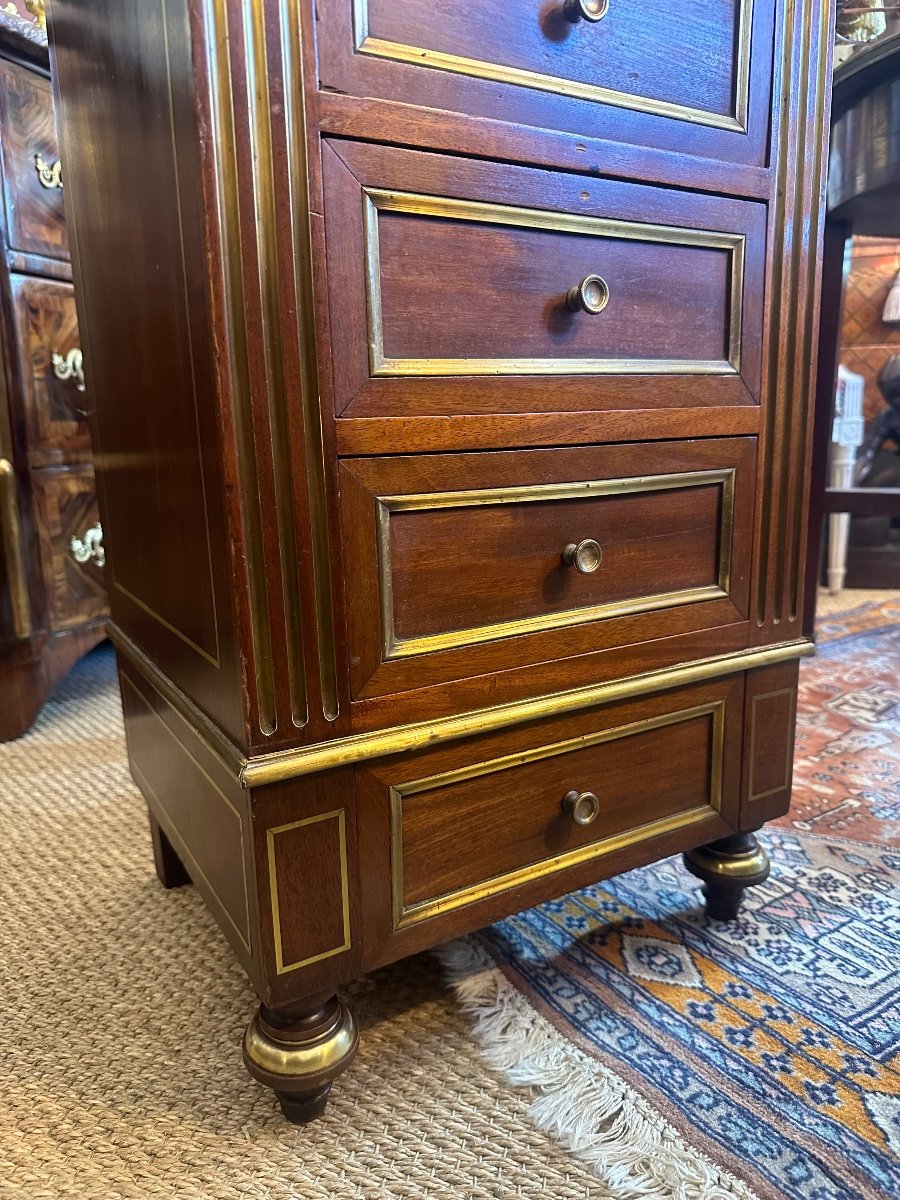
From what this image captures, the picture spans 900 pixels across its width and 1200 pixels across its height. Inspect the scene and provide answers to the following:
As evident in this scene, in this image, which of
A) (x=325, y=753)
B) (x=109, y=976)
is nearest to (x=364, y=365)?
(x=325, y=753)

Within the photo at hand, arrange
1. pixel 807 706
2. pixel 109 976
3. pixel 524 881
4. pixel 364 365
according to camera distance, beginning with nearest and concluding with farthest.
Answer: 1. pixel 364 365
2. pixel 524 881
3. pixel 109 976
4. pixel 807 706

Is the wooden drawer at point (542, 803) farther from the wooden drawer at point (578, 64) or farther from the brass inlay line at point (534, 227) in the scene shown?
the wooden drawer at point (578, 64)

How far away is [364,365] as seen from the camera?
0.52 m

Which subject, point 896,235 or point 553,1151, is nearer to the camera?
point 553,1151

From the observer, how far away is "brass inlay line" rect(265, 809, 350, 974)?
21.1 inches

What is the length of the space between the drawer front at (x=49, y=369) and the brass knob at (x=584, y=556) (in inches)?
36.2

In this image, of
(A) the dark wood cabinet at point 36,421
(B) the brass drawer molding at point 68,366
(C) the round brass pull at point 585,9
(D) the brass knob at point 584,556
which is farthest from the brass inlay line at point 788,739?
(B) the brass drawer molding at point 68,366

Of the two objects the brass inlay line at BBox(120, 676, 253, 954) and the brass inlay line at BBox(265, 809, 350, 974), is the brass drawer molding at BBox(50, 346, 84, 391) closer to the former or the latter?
the brass inlay line at BBox(120, 676, 253, 954)

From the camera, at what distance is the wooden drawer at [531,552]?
55cm

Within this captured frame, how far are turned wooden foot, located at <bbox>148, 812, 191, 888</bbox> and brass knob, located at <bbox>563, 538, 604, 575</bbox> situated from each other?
538 mm

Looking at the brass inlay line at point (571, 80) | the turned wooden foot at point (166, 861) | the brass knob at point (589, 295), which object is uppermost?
the brass inlay line at point (571, 80)

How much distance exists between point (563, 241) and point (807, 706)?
105cm

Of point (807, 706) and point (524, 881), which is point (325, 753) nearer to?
point (524, 881)

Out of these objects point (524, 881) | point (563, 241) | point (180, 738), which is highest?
point (563, 241)
